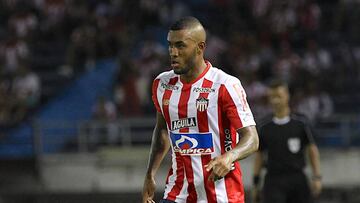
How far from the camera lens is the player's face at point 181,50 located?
276 inches

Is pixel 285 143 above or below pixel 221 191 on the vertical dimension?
below

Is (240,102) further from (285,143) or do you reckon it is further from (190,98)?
(285,143)

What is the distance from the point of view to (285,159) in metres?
11.7

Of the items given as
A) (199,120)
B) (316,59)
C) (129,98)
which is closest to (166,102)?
(199,120)

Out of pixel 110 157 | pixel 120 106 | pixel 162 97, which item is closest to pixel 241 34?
pixel 120 106

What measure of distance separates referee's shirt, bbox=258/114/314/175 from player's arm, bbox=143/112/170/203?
13.4 ft

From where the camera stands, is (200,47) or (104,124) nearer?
(200,47)

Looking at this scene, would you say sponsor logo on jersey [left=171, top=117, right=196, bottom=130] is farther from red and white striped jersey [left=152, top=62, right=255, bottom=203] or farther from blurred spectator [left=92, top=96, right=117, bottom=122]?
blurred spectator [left=92, top=96, right=117, bottom=122]

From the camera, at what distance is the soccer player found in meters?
7.02

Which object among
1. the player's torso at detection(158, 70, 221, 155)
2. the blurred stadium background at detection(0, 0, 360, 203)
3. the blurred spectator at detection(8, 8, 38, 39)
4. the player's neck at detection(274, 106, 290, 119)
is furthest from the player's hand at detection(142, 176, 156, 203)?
the blurred spectator at detection(8, 8, 38, 39)

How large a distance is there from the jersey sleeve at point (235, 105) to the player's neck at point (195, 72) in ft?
0.86

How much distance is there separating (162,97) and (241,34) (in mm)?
12769

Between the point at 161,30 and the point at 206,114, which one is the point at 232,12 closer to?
the point at 161,30

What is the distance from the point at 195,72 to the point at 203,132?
441 millimetres
